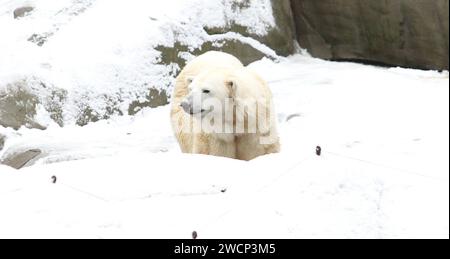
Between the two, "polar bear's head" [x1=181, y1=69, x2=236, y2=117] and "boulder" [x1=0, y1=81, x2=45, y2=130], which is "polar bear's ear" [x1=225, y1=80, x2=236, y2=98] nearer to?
"polar bear's head" [x1=181, y1=69, x2=236, y2=117]

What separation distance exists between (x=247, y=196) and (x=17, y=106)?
4.87 m

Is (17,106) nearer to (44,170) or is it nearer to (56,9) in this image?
(56,9)

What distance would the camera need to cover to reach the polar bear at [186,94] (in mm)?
5594

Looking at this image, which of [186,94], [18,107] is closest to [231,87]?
[186,94]

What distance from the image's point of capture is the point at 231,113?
4910 millimetres

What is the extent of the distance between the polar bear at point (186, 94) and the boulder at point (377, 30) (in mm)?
4463

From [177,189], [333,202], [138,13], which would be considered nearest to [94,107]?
[138,13]

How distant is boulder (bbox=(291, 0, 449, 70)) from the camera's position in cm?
941

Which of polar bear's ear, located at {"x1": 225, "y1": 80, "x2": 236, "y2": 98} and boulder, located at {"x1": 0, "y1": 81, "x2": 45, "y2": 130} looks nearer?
polar bear's ear, located at {"x1": 225, "y1": 80, "x2": 236, "y2": 98}

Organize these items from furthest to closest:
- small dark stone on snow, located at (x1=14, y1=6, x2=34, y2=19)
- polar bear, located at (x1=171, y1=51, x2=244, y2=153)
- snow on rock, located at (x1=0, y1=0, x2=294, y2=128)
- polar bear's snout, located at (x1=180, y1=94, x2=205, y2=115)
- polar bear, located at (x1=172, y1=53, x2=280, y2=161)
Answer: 1. small dark stone on snow, located at (x1=14, y1=6, x2=34, y2=19)
2. snow on rock, located at (x1=0, y1=0, x2=294, y2=128)
3. polar bear, located at (x1=171, y1=51, x2=244, y2=153)
4. polar bear, located at (x1=172, y1=53, x2=280, y2=161)
5. polar bear's snout, located at (x1=180, y1=94, x2=205, y2=115)

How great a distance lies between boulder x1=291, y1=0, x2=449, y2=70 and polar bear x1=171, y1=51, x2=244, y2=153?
4463 mm

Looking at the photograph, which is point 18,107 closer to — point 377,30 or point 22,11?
point 22,11

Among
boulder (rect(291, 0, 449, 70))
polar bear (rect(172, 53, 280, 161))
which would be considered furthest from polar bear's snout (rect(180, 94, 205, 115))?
boulder (rect(291, 0, 449, 70))

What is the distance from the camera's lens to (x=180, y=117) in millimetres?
5828
